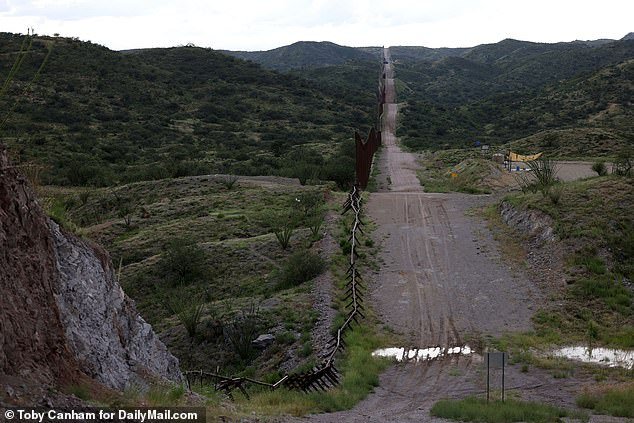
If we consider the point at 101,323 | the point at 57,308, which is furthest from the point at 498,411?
the point at 57,308

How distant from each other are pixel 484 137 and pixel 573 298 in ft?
181

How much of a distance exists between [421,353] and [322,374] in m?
3.00

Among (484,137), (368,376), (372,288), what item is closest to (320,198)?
(372,288)

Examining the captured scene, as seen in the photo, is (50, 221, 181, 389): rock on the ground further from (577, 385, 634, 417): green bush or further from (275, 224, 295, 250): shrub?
(275, 224, 295, 250): shrub

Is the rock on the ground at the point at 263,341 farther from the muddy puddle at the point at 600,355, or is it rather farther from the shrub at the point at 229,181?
the shrub at the point at 229,181

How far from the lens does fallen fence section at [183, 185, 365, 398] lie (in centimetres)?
1127

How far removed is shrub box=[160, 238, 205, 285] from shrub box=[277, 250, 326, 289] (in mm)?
3133

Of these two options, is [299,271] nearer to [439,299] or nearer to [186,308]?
[186,308]

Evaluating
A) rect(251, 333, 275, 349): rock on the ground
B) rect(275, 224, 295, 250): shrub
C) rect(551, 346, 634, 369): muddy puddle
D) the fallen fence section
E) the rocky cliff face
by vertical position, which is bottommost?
rect(251, 333, 275, 349): rock on the ground

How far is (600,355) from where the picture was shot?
43.9 ft

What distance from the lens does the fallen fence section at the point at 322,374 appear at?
11.3m

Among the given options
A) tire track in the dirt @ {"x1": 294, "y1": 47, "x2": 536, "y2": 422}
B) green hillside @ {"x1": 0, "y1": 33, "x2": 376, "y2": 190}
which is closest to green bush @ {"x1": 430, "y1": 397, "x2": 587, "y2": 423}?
tire track in the dirt @ {"x1": 294, "y1": 47, "x2": 536, "y2": 422}

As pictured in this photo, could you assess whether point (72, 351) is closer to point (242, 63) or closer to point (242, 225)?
point (242, 225)

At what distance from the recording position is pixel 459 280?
18844mm
